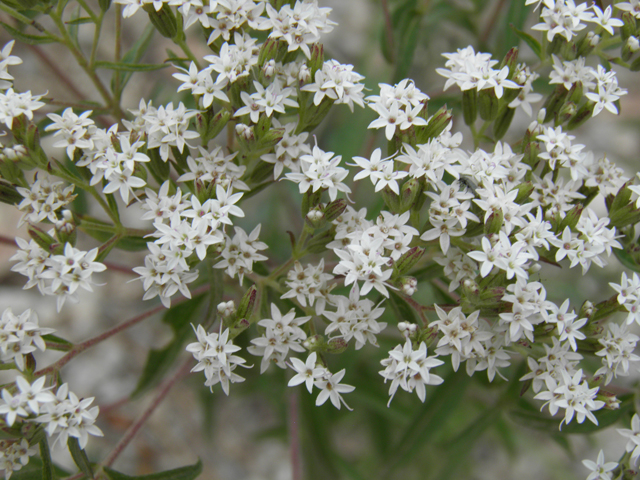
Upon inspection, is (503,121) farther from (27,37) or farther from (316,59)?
(27,37)

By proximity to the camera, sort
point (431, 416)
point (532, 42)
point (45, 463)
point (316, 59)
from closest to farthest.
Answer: point (45, 463) → point (316, 59) → point (532, 42) → point (431, 416)

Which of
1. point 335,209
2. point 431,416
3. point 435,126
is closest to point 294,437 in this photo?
point 431,416

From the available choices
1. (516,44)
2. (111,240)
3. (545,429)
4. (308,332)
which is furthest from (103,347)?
(516,44)

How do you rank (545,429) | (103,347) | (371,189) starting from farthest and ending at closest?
(103,347), (371,189), (545,429)

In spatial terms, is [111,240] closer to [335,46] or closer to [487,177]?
[487,177]

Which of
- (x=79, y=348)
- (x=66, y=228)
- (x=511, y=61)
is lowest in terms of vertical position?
(x=79, y=348)

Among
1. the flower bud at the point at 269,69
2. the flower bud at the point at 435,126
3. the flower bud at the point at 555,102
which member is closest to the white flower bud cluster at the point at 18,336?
the flower bud at the point at 269,69

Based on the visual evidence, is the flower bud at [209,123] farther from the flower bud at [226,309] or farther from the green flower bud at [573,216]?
the green flower bud at [573,216]
